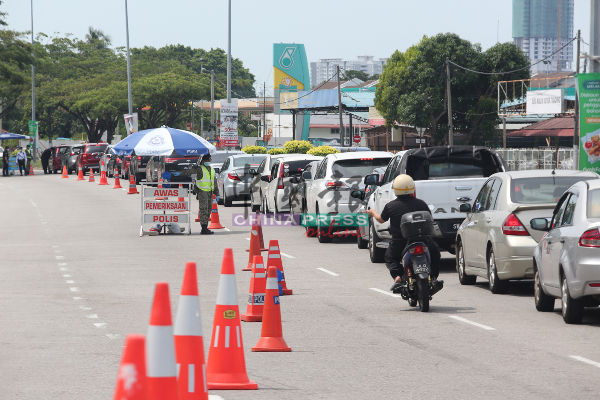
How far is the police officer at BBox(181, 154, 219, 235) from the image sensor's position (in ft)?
66.0

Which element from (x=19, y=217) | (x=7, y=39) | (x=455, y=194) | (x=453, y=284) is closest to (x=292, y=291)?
(x=453, y=284)

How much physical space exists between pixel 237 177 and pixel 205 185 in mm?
8230

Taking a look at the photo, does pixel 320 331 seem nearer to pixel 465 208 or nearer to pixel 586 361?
pixel 586 361

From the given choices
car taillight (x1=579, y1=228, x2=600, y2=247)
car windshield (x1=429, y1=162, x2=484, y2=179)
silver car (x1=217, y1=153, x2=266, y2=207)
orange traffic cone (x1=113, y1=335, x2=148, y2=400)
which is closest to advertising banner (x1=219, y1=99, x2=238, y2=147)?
silver car (x1=217, y1=153, x2=266, y2=207)

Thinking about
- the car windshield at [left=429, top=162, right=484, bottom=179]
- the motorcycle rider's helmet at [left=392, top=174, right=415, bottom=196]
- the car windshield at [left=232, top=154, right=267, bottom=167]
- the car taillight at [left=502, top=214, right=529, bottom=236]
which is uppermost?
the car windshield at [left=232, top=154, right=267, bottom=167]

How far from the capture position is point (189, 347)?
529cm

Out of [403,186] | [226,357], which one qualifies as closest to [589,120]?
[403,186]

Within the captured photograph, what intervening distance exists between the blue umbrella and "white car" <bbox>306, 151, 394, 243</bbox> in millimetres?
3846

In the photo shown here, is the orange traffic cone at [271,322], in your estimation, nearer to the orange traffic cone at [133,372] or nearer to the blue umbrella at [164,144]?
the orange traffic cone at [133,372]

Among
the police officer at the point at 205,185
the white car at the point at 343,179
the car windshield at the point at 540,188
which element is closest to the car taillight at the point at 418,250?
the car windshield at the point at 540,188

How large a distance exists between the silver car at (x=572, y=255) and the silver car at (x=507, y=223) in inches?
35.2

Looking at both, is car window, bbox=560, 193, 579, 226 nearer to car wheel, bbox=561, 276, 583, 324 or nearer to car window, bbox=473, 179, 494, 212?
car wheel, bbox=561, 276, 583, 324

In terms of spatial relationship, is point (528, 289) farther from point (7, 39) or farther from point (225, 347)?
point (7, 39)

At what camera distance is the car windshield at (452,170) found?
14719 millimetres
